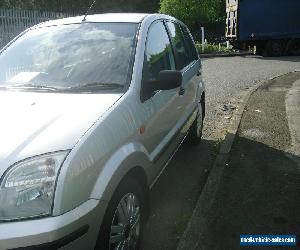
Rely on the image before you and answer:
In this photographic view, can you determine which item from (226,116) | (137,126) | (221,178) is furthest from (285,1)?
(137,126)

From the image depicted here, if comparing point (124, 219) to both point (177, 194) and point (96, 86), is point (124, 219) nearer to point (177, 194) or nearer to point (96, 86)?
point (96, 86)

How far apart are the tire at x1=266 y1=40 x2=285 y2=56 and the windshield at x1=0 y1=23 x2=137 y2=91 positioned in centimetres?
→ 1925

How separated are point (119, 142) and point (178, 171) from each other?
2.54 metres

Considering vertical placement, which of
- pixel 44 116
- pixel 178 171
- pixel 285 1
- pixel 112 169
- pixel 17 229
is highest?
pixel 285 1

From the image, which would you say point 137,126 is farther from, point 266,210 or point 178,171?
point 178,171

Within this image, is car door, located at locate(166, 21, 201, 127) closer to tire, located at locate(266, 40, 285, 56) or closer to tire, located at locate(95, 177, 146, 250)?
tire, located at locate(95, 177, 146, 250)

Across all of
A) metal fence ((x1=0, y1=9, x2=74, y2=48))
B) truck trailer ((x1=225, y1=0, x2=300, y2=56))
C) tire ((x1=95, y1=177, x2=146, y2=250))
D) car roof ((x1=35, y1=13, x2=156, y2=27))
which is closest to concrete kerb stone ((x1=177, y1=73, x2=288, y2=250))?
tire ((x1=95, y1=177, x2=146, y2=250))

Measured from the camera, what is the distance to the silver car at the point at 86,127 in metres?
2.29

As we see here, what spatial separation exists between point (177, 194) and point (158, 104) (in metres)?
1.34

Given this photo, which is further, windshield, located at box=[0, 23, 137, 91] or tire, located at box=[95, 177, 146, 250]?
windshield, located at box=[0, 23, 137, 91]

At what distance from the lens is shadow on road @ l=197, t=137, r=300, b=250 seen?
3.63 m

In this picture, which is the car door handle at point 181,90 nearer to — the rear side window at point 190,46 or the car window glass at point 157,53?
the car window glass at point 157,53

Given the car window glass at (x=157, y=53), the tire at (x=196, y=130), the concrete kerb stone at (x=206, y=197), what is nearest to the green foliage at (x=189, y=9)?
the concrete kerb stone at (x=206, y=197)

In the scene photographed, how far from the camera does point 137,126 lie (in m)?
3.08
